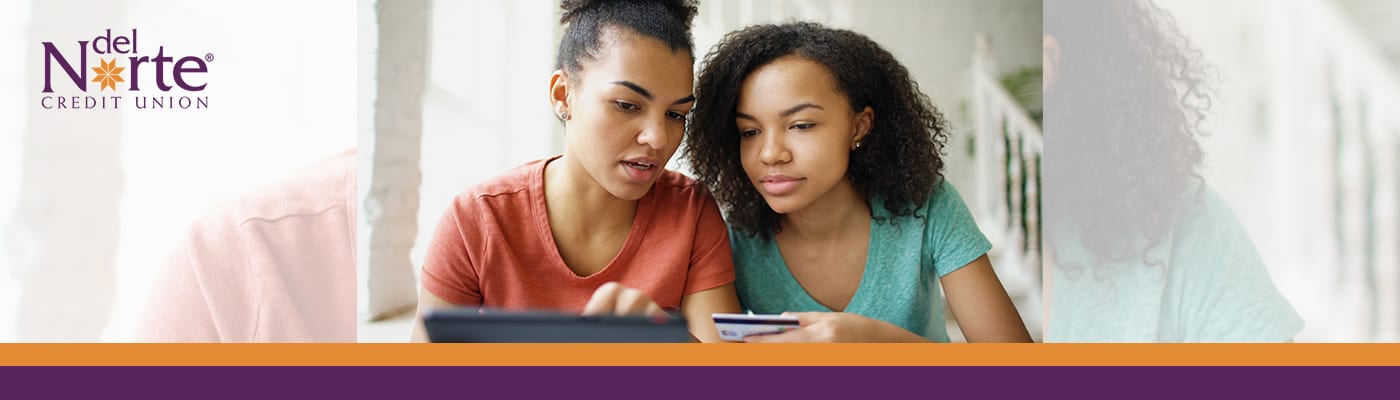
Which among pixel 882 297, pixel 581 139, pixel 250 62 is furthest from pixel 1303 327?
pixel 250 62

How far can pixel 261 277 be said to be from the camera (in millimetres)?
2287

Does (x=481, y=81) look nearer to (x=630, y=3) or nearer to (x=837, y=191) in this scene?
(x=630, y=3)

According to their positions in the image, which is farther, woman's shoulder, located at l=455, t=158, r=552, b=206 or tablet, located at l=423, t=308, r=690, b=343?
woman's shoulder, located at l=455, t=158, r=552, b=206

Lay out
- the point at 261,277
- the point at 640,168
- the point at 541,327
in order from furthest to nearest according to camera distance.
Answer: the point at 261,277 → the point at 640,168 → the point at 541,327

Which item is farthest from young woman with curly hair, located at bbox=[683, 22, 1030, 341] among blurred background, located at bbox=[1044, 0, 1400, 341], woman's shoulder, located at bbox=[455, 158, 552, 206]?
woman's shoulder, located at bbox=[455, 158, 552, 206]

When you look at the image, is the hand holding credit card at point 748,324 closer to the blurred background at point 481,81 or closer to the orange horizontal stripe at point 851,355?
the orange horizontal stripe at point 851,355

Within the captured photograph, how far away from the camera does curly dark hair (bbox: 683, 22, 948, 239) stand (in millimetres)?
2072

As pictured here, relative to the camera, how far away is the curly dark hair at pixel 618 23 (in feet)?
6.59

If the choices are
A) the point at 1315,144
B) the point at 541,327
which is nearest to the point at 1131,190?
the point at 1315,144

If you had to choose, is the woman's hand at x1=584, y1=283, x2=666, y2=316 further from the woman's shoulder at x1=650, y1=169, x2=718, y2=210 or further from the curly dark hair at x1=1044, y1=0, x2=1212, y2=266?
the curly dark hair at x1=1044, y1=0, x2=1212, y2=266

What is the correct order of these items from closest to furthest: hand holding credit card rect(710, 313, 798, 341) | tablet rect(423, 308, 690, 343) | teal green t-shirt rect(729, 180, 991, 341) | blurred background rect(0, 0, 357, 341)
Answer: tablet rect(423, 308, 690, 343) < hand holding credit card rect(710, 313, 798, 341) < teal green t-shirt rect(729, 180, 991, 341) < blurred background rect(0, 0, 357, 341)

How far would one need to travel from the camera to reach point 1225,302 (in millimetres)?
1974

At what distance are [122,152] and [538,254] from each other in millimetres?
→ 1003

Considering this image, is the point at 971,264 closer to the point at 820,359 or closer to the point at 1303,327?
the point at 820,359
